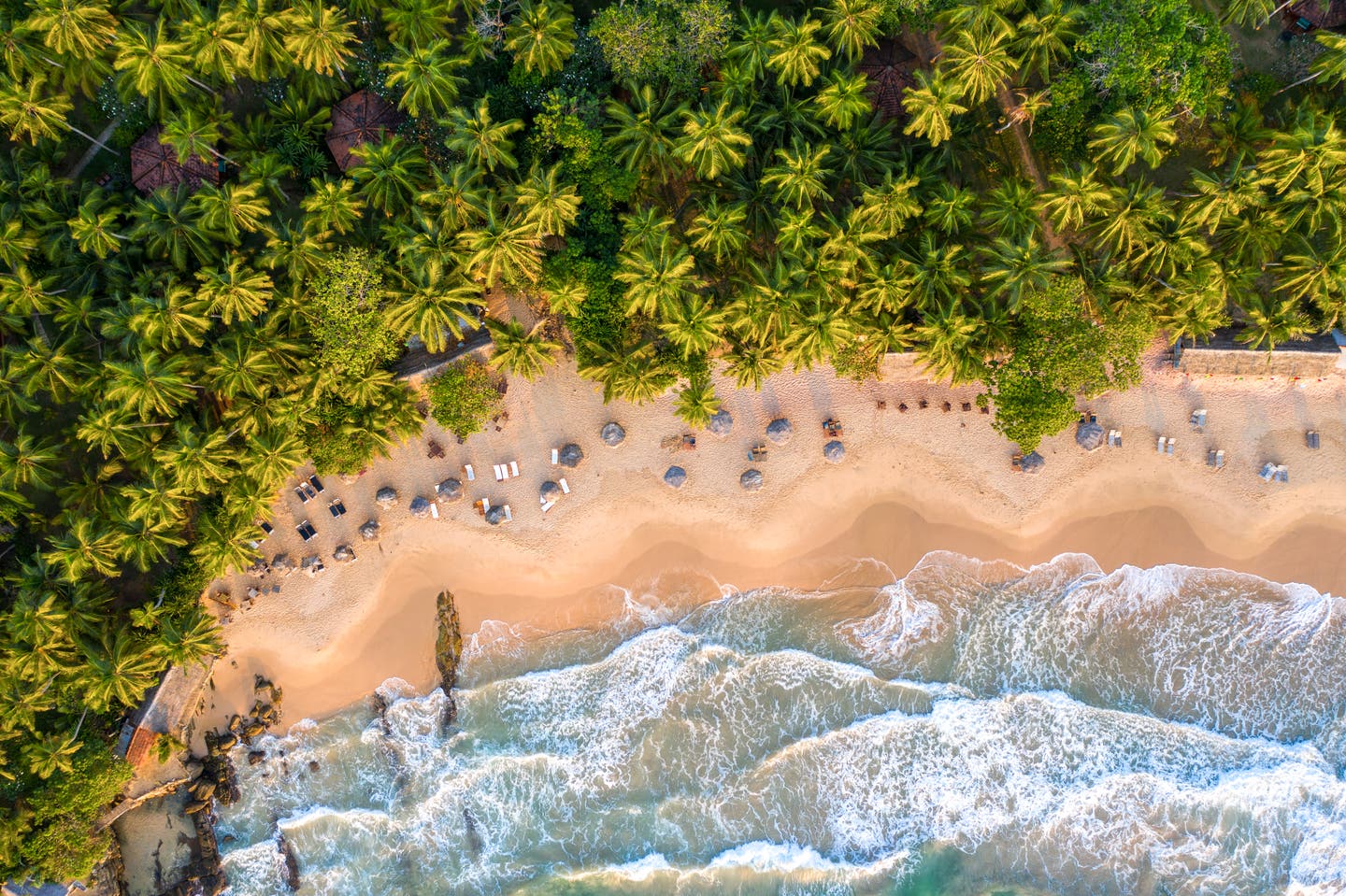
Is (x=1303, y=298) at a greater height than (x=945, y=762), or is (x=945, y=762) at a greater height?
(x=1303, y=298)

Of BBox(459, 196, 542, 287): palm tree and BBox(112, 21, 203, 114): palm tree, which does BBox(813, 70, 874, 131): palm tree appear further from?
BBox(112, 21, 203, 114): palm tree

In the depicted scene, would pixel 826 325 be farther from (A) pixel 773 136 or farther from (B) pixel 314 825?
(B) pixel 314 825

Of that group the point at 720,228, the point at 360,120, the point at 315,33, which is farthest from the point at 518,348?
the point at 315,33

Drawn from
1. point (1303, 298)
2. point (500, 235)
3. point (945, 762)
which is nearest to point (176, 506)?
point (500, 235)

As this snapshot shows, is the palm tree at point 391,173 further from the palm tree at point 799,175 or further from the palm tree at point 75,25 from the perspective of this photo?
the palm tree at point 799,175

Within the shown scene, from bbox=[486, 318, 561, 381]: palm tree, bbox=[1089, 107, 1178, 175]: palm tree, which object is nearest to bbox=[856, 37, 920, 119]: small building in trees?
bbox=[1089, 107, 1178, 175]: palm tree

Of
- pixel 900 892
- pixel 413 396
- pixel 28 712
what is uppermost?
pixel 413 396

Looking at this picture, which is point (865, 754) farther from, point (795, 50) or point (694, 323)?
point (795, 50)
